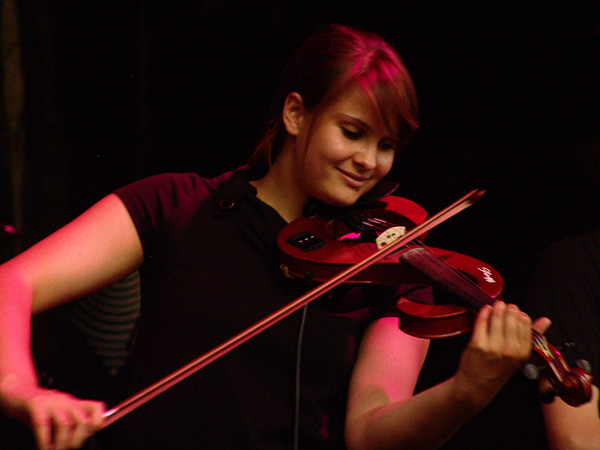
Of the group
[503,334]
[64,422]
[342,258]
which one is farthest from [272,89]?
[64,422]

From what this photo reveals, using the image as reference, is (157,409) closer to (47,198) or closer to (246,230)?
(246,230)

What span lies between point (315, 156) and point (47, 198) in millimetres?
1363

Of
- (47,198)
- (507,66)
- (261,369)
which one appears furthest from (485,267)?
(47,198)

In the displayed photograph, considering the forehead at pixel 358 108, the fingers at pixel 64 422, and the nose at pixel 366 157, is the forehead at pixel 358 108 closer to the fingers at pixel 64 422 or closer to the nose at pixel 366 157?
the nose at pixel 366 157

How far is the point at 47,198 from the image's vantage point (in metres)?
2.20

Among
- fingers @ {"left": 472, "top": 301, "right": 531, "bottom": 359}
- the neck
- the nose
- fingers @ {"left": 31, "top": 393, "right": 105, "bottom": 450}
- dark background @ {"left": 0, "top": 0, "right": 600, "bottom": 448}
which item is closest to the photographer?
fingers @ {"left": 31, "top": 393, "right": 105, "bottom": 450}

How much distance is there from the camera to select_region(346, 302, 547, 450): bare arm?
0.92m

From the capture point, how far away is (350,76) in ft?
4.11

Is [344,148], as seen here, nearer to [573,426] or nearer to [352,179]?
[352,179]

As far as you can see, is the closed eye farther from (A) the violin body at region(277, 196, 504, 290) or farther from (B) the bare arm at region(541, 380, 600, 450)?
(B) the bare arm at region(541, 380, 600, 450)

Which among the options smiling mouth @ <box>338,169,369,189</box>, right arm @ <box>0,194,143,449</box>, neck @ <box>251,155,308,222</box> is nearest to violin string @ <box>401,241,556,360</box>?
smiling mouth @ <box>338,169,369,189</box>

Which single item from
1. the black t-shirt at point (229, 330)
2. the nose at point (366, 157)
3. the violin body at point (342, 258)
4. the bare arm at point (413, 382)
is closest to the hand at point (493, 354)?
the bare arm at point (413, 382)

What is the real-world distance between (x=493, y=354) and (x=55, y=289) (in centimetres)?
80

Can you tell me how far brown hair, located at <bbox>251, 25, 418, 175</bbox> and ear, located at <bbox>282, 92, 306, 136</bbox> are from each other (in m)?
0.02
